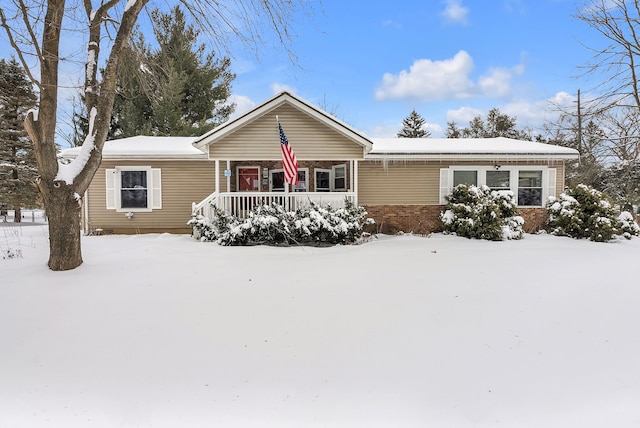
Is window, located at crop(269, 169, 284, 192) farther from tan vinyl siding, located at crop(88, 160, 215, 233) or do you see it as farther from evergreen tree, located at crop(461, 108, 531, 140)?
evergreen tree, located at crop(461, 108, 531, 140)

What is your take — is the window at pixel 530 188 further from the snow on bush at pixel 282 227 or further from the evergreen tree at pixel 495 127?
the evergreen tree at pixel 495 127

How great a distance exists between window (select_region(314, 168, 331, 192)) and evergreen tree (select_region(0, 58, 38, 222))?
661 inches

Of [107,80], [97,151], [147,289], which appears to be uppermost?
[107,80]

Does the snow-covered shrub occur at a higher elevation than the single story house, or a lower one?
lower

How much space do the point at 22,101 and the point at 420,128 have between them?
30357mm

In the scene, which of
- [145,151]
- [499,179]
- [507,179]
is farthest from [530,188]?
[145,151]

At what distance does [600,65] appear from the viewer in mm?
10875

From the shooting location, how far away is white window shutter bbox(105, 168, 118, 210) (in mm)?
12445

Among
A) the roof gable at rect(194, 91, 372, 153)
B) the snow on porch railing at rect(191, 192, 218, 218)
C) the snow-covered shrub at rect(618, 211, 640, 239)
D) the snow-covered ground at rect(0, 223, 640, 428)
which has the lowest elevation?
the snow-covered ground at rect(0, 223, 640, 428)

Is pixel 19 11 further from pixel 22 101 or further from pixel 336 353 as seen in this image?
pixel 22 101

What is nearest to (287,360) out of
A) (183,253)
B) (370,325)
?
(370,325)

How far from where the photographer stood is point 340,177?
1422 centimetres

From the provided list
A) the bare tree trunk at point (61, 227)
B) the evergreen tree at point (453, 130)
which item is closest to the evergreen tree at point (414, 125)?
the evergreen tree at point (453, 130)

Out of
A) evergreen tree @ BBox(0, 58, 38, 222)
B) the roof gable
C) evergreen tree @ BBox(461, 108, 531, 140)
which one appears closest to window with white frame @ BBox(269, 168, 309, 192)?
the roof gable
